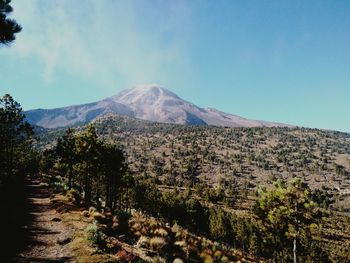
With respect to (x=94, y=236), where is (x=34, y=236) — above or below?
below

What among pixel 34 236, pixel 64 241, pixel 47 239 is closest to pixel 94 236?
pixel 64 241

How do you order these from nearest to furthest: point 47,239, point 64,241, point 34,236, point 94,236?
point 94,236 < point 64,241 < point 47,239 < point 34,236

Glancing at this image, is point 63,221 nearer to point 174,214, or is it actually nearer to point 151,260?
point 151,260

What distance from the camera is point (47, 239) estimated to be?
68.5 ft

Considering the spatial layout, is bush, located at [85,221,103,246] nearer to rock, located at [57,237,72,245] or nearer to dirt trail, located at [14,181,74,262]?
dirt trail, located at [14,181,74,262]

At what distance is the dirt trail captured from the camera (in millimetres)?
17047

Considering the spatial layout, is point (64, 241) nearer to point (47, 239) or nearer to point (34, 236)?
point (47, 239)

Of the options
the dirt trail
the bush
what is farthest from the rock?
the bush

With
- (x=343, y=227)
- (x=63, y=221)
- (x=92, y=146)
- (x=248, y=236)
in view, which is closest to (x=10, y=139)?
(x=92, y=146)

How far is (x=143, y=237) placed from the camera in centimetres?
2208

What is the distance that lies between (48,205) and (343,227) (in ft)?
606

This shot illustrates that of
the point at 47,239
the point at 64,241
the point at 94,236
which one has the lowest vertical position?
the point at 47,239

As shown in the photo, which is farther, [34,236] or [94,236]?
[34,236]

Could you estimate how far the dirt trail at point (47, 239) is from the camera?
17.0 meters
